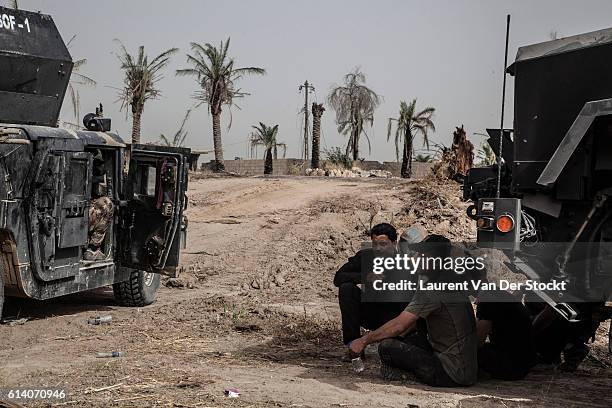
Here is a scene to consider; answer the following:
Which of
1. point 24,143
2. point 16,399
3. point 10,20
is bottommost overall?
point 16,399

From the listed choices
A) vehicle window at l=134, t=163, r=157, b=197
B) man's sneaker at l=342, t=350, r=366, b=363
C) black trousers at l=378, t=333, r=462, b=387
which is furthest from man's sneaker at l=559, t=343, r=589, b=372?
vehicle window at l=134, t=163, r=157, b=197

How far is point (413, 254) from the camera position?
6.55m

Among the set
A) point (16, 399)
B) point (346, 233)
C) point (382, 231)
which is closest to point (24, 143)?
point (16, 399)

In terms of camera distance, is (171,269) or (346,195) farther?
(346,195)

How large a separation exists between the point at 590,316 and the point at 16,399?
14.5ft

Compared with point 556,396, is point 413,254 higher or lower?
higher

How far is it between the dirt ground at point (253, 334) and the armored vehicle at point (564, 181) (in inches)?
37.0

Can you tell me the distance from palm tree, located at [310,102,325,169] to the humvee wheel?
26.5m

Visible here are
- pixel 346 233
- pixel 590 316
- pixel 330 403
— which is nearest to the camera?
pixel 330 403

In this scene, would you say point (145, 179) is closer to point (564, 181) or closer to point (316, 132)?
point (564, 181)

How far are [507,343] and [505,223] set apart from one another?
1.06 meters

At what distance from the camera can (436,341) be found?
244 inches

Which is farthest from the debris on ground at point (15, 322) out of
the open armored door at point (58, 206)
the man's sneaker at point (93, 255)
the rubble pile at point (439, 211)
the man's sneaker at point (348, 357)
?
the rubble pile at point (439, 211)

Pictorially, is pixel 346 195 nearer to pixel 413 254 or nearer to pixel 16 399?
pixel 413 254
